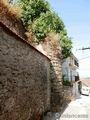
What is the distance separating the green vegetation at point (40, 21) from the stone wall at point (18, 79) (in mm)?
4460

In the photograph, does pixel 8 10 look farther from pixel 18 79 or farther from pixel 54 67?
pixel 18 79

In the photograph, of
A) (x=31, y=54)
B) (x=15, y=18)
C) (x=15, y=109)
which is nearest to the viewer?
(x=15, y=109)

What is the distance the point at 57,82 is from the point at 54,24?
536 centimetres

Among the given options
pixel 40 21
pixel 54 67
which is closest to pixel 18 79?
pixel 54 67

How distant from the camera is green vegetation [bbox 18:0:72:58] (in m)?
12.6

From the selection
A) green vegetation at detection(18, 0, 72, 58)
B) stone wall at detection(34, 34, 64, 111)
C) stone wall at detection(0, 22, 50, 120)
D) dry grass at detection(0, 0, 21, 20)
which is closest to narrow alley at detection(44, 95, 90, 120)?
stone wall at detection(34, 34, 64, 111)

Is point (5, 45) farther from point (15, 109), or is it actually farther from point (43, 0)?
point (43, 0)

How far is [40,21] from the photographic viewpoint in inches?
514

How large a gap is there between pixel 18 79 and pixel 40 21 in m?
8.31

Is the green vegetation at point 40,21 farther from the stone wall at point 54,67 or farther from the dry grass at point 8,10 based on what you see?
the dry grass at point 8,10

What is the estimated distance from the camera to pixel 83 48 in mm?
16781

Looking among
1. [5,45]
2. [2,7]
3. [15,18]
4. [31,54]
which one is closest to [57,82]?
[31,54]

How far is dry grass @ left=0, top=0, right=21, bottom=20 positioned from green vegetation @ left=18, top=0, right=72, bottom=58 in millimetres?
1704

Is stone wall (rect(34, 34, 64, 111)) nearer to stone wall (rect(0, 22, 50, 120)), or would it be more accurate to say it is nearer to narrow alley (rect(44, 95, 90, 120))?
narrow alley (rect(44, 95, 90, 120))
